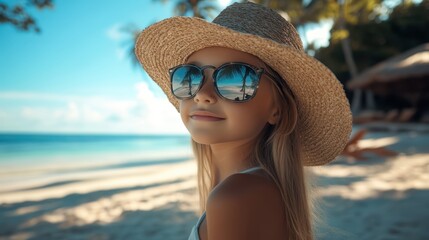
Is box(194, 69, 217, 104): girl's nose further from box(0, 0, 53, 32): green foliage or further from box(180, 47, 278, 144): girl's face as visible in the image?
box(0, 0, 53, 32): green foliage

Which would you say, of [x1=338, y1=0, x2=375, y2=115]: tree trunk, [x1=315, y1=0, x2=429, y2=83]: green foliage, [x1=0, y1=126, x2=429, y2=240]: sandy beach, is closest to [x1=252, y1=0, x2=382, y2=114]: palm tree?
[x1=338, y1=0, x2=375, y2=115]: tree trunk

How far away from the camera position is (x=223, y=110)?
1270 mm

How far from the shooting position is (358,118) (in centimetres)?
1869

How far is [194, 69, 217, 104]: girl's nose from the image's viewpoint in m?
1.26

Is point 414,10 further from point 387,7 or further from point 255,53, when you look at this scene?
point 255,53

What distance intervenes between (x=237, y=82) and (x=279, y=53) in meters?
0.18

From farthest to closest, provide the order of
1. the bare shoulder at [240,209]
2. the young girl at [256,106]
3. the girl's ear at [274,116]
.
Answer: the girl's ear at [274,116], the young girl at [256,106], the bare shoulder at [240,209]

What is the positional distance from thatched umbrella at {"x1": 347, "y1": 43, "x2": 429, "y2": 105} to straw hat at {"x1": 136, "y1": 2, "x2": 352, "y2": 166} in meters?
12.8

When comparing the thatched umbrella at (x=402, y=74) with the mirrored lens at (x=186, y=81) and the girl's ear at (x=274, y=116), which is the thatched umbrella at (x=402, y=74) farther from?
the mirrored lens at (x=186, y=81)

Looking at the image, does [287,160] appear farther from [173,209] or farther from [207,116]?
[173,209]

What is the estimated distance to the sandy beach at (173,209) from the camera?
3187mm

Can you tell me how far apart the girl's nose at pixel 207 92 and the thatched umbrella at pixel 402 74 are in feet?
43.4

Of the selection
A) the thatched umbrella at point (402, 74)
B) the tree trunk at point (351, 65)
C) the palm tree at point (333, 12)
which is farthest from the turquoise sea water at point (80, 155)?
the tree trunk at point (351, 65)

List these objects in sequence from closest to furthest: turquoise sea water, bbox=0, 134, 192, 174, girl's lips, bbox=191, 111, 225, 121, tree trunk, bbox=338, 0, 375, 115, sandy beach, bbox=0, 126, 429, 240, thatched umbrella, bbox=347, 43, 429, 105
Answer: girl's lips, bbox=191, 111, 225, 121, sandy beach, bbox=0, 126, 429, 240, thatched umbrella, bbox=347, 43, 429, 105, turquoise sea water, bbox=0, 134, 192, 174, tree trunk, bbox=338, 0, 375, 115
